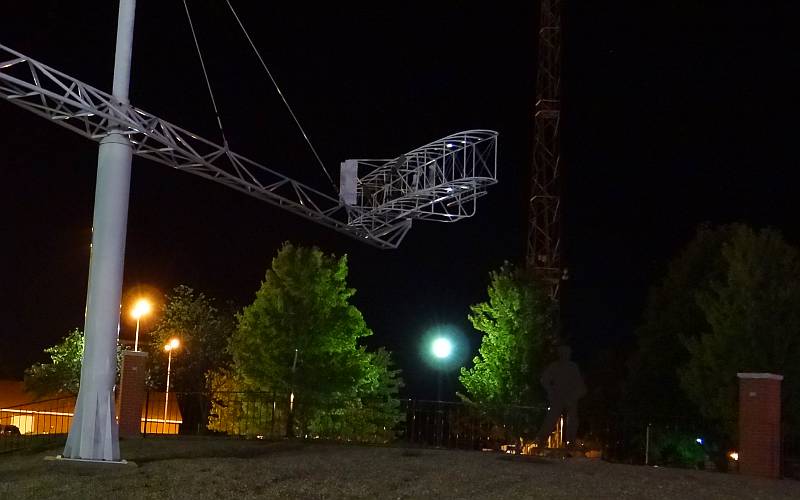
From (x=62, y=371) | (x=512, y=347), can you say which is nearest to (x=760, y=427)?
(x=512, y=347)

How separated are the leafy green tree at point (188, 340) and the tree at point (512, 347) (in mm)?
27192

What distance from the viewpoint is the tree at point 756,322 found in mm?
25094

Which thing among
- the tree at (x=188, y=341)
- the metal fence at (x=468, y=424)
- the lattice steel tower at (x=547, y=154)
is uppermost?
the lattice steel tower at (x=547, y=154)

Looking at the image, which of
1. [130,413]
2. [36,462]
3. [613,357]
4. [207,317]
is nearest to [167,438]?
[130,413]

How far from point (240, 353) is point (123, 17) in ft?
64.8

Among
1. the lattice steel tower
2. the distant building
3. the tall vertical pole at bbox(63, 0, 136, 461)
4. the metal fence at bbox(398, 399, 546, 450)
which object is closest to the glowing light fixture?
the metal fence at bbox(398, 399, 546, 450)

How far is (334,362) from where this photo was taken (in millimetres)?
32594

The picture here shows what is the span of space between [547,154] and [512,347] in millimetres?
14814

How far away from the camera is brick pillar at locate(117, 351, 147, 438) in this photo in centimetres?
2108

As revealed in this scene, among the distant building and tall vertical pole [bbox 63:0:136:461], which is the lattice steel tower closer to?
the distant building

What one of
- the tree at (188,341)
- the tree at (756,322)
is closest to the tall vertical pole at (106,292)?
the tree at (756,322)

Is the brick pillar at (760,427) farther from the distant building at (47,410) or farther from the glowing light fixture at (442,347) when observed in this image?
the distant building at (47,410)

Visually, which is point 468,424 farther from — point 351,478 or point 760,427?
point 351,478

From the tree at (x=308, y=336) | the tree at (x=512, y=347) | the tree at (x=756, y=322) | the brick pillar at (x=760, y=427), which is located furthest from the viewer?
the tree at (x=308, y=336)
